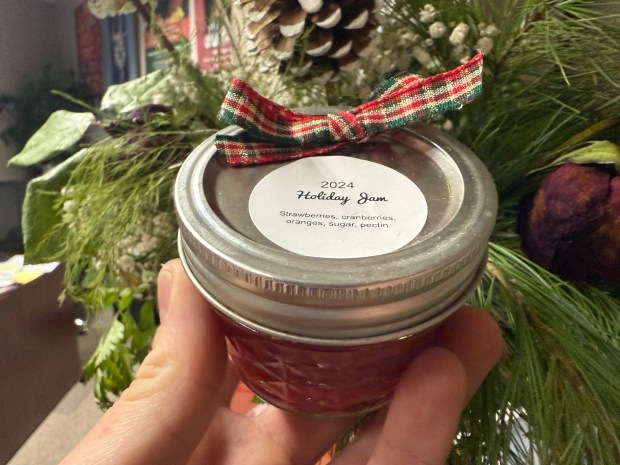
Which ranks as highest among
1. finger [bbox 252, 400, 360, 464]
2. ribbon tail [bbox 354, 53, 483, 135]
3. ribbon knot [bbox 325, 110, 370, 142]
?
ribbon tail [bbox 354, 53, 483, 135]

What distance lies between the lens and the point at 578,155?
0.38 m

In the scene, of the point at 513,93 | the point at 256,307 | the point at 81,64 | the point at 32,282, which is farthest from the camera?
the point at 81,64

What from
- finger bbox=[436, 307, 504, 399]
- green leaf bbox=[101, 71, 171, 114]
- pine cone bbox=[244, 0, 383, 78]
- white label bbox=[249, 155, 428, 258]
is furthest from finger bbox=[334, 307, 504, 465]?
green leaf bbox=[101, 71, 171, 114]

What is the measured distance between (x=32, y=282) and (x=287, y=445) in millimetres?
392

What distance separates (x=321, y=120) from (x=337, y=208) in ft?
0.25

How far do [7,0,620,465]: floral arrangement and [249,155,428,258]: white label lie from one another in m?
0.10

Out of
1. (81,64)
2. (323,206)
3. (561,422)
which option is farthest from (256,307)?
(81,64)

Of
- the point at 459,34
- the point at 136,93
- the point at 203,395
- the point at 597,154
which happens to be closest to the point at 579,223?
the point at 597,154

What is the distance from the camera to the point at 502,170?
1.41 feet

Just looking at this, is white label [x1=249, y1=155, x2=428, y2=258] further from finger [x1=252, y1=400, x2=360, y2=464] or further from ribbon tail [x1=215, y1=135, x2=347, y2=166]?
finger [x1=252, y1=400, x2=360, y2=464]

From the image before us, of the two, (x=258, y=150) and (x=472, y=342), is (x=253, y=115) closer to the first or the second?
(x=258, y=150)

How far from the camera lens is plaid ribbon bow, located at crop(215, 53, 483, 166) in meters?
0.35

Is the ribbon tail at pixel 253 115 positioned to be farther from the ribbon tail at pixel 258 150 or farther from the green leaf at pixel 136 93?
the green leaf at pixel 136 93

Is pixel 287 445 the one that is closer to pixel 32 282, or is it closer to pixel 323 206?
pixel 323 206
